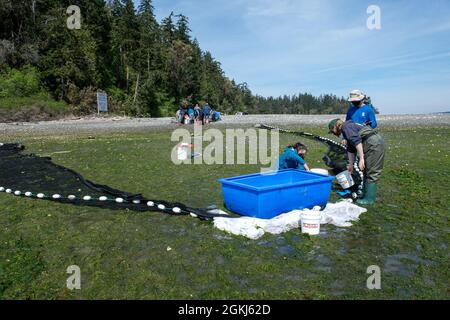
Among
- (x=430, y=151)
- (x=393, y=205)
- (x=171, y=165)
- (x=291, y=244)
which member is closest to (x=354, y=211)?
(x=393, y=205)

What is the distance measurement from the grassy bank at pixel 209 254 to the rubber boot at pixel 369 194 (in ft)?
0.59

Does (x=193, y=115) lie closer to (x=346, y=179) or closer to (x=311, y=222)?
(x=346, y=179)

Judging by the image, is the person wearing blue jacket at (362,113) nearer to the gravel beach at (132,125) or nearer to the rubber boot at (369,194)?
the rubber boot at (369,194)

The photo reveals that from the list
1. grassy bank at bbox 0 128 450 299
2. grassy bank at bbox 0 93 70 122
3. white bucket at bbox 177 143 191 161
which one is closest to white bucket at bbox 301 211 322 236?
grassy bank at bbox 0 128 450 299

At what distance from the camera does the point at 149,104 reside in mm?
77375

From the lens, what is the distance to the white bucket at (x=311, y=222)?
587 centimetres

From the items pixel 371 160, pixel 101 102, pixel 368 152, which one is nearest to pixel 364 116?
pixel 368 152

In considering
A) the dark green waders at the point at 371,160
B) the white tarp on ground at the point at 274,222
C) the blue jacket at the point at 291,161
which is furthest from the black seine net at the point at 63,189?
the dark green waders at the point at 371,160

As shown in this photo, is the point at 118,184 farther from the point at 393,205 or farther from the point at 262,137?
the point at 262,137

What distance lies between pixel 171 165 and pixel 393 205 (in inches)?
279

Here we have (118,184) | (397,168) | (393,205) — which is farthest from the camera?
(397,168)

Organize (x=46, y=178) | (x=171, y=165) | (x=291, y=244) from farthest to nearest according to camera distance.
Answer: (x=171, y=165), (x=46, y=178), (x=291, y=244)

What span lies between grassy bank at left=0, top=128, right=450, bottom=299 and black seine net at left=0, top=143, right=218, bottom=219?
274 millimetres
